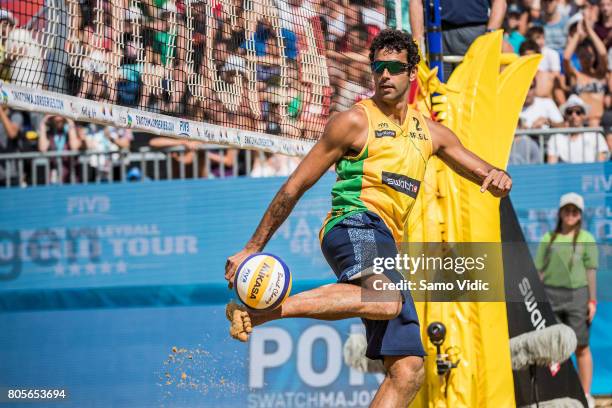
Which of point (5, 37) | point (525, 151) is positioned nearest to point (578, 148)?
point (525, 151)

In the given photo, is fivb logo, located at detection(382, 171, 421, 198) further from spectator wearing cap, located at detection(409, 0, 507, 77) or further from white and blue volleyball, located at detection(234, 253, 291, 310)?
spectator wearing cap, located at detection(409, 0, 507, 77)

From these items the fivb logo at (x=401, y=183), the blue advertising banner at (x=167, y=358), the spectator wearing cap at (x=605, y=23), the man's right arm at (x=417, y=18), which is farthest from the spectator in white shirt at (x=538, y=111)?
the fivb logo at (x=401, y=183)

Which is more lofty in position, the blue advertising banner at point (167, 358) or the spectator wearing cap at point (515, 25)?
the spectator wearing cap at point (515, 25)

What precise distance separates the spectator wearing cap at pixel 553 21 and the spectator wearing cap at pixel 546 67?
0.39m

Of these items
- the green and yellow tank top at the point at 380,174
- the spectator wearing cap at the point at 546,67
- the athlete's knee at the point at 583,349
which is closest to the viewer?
Result: the green and yellow tank top at the point at 380,174

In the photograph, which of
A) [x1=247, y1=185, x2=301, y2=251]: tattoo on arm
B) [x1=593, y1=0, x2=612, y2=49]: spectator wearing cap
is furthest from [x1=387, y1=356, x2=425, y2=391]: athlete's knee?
[x1=593, y1=0, x2=612, y2=49]: spectator wearing cap

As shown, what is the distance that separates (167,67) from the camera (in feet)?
20.4

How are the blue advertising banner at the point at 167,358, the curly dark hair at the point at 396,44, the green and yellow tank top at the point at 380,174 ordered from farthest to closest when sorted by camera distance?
the blue advertising banner at the point at 167,358, the curly dark hair at the point at 396,44, the green and yellow tank top at the point at 380,174

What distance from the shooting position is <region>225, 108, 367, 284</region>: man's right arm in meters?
5.60

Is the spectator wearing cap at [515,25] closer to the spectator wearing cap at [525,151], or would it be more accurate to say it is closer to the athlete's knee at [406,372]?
the spectator wearing cap at [525,151]

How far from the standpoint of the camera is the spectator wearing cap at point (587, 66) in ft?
37.0

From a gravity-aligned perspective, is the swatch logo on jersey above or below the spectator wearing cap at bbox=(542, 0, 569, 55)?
below

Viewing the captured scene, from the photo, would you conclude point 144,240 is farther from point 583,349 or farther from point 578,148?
point 578,148

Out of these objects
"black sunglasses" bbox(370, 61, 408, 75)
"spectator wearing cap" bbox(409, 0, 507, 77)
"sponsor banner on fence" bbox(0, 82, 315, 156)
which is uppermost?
"spectator wearing cap" bbox(409, 0, 507, 77)
